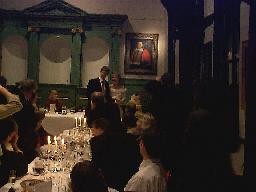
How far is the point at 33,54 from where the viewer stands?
11.5 meters

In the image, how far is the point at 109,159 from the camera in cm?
373

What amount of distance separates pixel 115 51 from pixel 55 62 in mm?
1723

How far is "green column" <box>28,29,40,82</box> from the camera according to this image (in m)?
11.3

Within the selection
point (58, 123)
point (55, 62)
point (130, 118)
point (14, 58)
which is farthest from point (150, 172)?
point (14, 58)

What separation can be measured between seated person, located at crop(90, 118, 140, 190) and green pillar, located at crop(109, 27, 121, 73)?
7749 millimetres

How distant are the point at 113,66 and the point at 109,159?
26.1 ft

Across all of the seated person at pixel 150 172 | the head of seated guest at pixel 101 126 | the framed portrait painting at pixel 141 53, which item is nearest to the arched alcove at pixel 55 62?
the framed portrait painting at pixel 141 53

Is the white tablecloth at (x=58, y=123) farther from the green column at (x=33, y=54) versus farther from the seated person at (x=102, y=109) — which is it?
the green column at (x=33, y=54)

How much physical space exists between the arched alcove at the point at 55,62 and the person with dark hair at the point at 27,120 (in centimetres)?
634

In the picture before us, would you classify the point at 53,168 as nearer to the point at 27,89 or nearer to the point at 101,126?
the point at 101,126

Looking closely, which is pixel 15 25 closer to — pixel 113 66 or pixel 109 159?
pixel 113 66

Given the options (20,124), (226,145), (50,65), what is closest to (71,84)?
(50,65)

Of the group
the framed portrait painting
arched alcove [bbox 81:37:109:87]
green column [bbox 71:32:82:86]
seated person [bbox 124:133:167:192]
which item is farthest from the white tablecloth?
seated person [bbox 124:133:167:192]

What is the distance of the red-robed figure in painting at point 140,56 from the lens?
11633 mm
